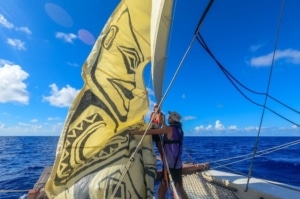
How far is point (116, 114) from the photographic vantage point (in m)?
3.79

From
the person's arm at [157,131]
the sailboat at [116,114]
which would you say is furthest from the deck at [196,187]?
the person's arm at [157,131]

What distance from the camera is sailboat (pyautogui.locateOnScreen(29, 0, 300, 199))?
3254 millimetres

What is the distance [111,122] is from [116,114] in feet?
0.50

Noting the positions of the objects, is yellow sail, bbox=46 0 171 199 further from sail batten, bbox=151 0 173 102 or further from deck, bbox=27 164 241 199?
deck, bbox=27 164 241 199

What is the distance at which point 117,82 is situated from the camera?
393 centimetres

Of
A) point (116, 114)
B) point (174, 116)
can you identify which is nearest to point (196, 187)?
point (174, 116)

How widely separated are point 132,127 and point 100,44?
155cm

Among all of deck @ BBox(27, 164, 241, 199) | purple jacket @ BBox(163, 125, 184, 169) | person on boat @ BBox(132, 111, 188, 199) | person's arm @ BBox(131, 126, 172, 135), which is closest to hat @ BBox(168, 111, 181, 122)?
person on boat @ BBox(132, 111, 188, 199)

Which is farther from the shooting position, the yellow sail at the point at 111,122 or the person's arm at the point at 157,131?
the person's arm at the point at 157,131

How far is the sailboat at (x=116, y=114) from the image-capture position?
10.7 feet

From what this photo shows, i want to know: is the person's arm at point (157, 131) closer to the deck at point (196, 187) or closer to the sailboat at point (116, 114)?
the sailboat at point (116, 114)

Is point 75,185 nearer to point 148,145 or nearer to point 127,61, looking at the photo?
point 148,145

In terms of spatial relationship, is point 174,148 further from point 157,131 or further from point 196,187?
point 196,187

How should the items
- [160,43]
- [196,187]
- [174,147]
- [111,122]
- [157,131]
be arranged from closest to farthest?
[160,43] → [111,122] → [157,131] → [174,147] → [196,187]
